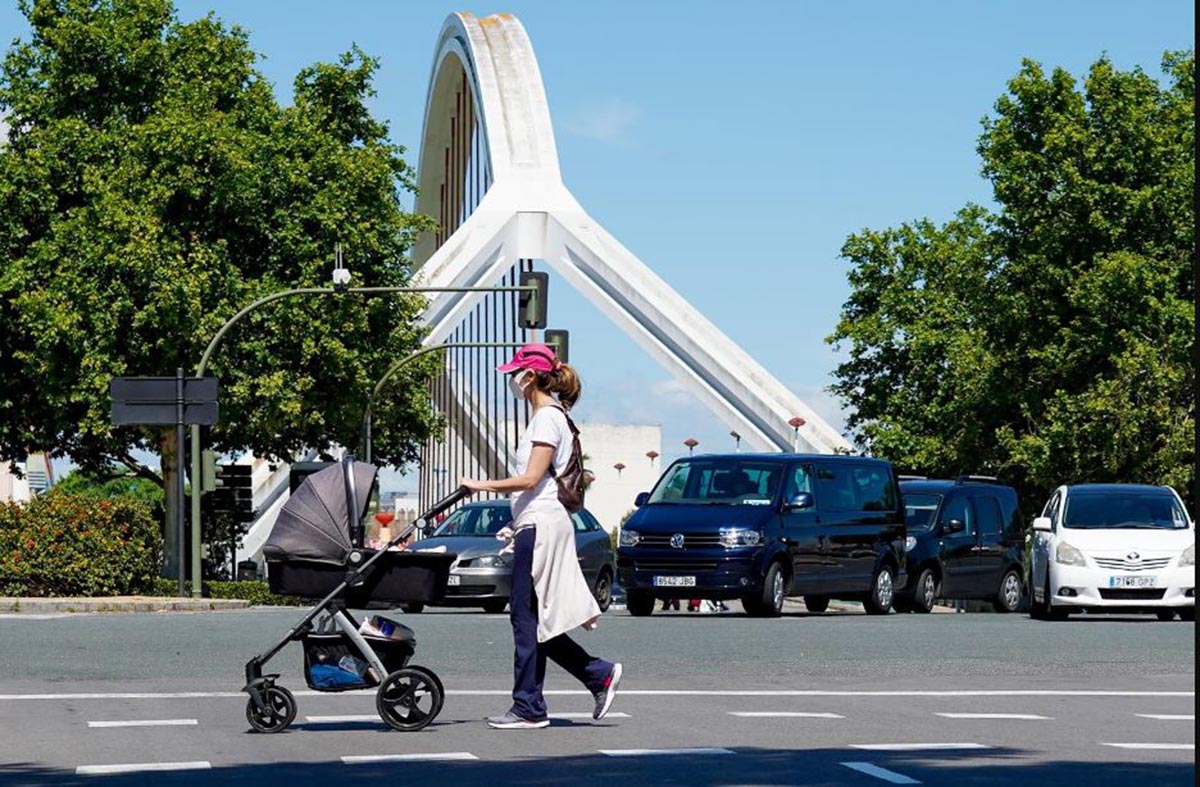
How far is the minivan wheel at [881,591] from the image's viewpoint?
2789cm

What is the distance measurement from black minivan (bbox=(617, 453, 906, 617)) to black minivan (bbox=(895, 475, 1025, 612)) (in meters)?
1.86

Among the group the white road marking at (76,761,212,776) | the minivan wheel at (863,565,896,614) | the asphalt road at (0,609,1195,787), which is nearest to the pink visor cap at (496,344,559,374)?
the asphalt road at (0,609,1195,787)

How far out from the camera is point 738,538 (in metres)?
25.6

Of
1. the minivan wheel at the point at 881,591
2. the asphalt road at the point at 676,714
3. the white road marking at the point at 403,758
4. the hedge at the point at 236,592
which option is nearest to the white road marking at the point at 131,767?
the asphalt road at the point at 676,714

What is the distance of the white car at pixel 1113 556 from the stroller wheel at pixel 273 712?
16170 millimetres

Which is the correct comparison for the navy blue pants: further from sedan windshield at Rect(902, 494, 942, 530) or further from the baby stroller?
sedan windshield at Rect(902, 494, 942, 530)

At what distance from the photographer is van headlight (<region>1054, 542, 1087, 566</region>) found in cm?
2570

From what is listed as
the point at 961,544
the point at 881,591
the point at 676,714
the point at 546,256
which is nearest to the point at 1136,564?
the point at 881,591

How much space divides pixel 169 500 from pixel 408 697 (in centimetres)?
3014

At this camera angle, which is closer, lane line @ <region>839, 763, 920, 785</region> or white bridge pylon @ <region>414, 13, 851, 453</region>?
lane line @ <region>839, 763, 920, 785</region>

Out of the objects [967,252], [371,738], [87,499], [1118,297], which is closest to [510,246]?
[967,252]

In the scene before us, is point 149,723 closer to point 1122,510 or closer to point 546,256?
point 1122,510

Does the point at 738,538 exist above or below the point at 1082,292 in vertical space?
below

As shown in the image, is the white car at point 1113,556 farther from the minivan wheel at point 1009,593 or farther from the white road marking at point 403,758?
the white road marking at point 403,758
